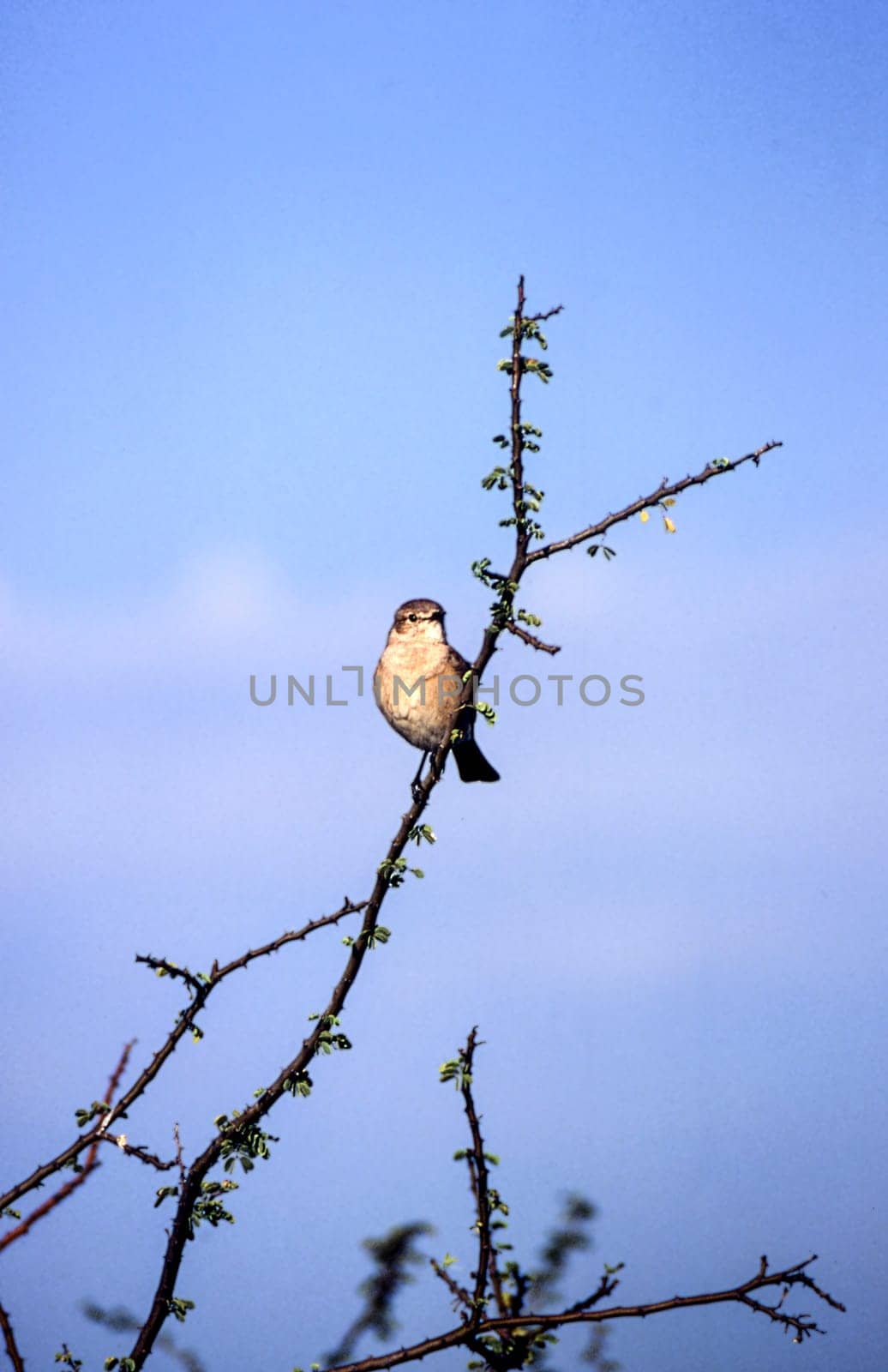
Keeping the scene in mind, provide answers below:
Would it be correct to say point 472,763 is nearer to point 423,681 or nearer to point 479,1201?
point 423,681

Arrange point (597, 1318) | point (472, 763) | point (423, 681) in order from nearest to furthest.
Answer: point (597, 1318) → point (423, 681) → point (472, 763)

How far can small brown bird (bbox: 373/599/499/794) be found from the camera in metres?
Result: 9.12

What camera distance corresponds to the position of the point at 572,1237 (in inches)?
166

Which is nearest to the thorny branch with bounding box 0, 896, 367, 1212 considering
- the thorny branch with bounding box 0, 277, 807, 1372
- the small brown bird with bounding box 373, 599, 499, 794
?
the thorny branch with bounding box 0, 277, 807, 1372

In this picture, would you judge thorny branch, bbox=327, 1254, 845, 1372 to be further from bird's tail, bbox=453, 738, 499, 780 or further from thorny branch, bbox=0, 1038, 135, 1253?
bird's tail, bbox=453, 738, 499, 780

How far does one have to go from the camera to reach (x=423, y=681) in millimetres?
9133

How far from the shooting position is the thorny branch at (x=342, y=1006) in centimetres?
403

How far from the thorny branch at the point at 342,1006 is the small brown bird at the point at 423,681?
11.4ft

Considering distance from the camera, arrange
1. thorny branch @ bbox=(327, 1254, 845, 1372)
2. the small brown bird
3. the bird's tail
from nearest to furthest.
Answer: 1. thorny branch @ bbox=(327, 1254, 845, 1372)
2. the small brown bird
3. the bird's tail

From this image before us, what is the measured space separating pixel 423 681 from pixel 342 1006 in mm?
4435

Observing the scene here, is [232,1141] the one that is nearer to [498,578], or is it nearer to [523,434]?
[498,578]

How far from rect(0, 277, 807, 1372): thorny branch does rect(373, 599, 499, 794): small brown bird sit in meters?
3.48

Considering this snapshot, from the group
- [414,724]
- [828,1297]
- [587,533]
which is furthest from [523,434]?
[414,724]

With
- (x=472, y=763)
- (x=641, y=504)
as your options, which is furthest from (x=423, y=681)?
(x=641, y=504)
